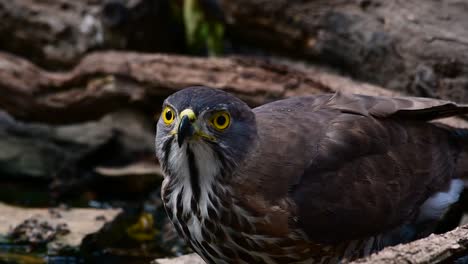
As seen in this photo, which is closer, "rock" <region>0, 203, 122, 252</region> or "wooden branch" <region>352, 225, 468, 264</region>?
"wooden branch" <region>352, 225, 468, 264</region>

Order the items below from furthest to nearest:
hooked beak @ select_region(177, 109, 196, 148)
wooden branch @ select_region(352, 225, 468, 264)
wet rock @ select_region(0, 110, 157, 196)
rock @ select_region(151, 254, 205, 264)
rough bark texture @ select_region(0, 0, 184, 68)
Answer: rough bark texture @ select_region(0, 0, 184, 68) → wet rock @ select_region(0, 110, 157, 196) → rock @ select_region(151, 254, 205, 264) → hooked beak @ select_region(177, 109, 196, 148) → wooden branch @ select_region(352, 225, 468, 264)

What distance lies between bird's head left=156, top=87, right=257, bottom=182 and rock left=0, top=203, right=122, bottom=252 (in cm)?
171

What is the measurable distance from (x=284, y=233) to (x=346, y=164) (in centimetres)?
65

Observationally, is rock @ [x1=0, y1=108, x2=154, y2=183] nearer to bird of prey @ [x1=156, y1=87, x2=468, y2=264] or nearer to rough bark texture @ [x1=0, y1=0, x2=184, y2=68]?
rough bark texture @ [x1=0, y1=0, x2=184, y2=68]

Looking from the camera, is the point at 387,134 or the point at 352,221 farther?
the point at 387,134

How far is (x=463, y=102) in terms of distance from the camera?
5.82m

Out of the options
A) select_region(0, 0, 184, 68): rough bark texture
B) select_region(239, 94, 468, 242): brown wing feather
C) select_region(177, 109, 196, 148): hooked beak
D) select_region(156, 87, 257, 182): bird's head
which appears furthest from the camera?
select_region(0, 0, 184, 68): rough bark texture

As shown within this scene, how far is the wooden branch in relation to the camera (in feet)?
11.2

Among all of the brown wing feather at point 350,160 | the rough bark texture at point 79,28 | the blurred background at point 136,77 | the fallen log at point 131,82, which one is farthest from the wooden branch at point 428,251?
the rough bark texture at point 79,28

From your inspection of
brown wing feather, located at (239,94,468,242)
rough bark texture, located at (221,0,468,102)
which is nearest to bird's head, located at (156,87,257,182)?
brown wing feather, located at (239,94,468,242)

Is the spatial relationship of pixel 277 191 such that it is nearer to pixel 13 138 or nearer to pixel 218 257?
pixel 218 257

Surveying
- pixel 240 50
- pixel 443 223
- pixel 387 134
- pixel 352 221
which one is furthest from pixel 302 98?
pixel 240 50

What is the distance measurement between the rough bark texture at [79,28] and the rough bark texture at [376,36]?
36.6 inches

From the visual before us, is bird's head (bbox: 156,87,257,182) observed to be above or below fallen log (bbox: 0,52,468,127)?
above
